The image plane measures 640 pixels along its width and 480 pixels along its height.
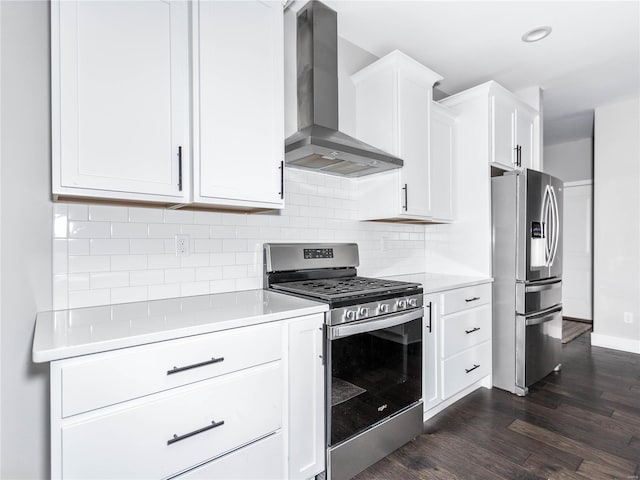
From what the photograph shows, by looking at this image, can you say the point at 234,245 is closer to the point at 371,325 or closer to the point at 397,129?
the point at 371,325

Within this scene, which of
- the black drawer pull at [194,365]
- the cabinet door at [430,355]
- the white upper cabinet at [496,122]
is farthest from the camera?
the white upper cabinet at [496,122]

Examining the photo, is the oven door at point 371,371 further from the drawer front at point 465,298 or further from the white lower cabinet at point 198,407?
the drawer front at point 465,298

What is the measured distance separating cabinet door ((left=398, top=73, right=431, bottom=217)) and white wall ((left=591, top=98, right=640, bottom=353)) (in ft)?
9.00

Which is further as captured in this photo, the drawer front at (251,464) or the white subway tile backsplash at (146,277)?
the white subway tile backsplash at (146,277)

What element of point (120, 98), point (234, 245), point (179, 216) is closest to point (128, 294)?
point (179, 216)

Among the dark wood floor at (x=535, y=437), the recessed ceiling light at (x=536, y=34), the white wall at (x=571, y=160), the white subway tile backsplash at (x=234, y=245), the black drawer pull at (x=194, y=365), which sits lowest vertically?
the dark wood floor at (x=535, y=437)

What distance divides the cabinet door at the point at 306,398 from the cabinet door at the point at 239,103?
68cm

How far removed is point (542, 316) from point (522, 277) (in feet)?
1.50

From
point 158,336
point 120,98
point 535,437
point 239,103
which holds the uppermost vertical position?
point 239,103

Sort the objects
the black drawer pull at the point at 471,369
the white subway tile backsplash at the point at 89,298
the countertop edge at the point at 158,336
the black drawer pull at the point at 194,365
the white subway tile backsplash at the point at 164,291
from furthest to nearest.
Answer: the black drawer pull at the point at 471,369 < the white subway tile backsplash at the point at 164,291 < the white subway tile backsplash at the point at 89,298 < the black drawer pull at the point at 194,365 < the countertop edge at the point at 158,336

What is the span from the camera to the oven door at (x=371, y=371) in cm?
171

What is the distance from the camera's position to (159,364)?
1.22 metres

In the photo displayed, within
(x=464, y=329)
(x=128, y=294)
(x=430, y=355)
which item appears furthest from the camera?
(x=464, y=329)

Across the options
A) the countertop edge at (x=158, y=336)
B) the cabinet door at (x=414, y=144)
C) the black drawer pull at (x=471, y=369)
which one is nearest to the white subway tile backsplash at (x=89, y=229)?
the countertop edge at (x=158, y=336)
